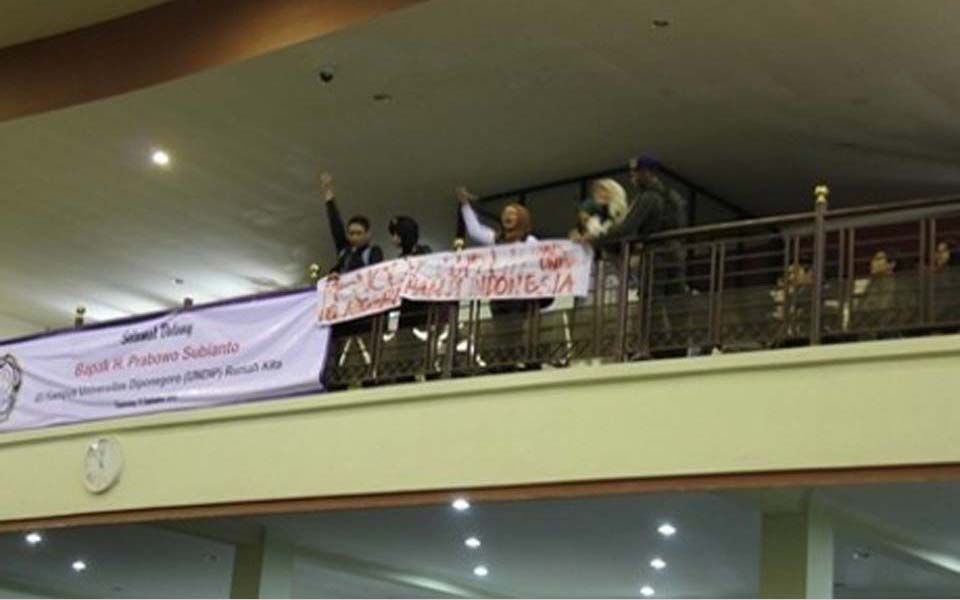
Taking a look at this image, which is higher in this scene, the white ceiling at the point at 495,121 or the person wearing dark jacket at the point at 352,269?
the white ceiling at the point at 495,121

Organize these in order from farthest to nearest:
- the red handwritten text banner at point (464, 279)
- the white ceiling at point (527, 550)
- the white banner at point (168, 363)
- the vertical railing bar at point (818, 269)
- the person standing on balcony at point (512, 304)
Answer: the white banner at point (168, 363), the white ceiling at point (527, 550), the person standing on balcony at point (512, 304), the red handwritten text banner at point (464, 279), the vertical railing bar at point (818, 269)

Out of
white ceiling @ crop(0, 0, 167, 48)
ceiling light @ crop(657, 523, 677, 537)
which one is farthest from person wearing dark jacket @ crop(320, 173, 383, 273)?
white ceiling @ crop(0, 0, 167, 48)

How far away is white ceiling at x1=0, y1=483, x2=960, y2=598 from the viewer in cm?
1000

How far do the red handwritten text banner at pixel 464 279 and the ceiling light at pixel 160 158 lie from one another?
11.7 feet

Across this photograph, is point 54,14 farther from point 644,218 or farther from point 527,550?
point 644,218

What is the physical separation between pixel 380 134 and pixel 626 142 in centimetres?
193

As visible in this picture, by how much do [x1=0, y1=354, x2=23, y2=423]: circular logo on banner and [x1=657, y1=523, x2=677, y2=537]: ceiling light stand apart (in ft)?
16.3

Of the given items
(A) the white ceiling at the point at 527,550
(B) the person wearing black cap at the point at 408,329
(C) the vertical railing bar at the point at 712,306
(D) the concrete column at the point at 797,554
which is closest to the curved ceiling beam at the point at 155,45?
(B) the person wearing black cap at the point at 408,329

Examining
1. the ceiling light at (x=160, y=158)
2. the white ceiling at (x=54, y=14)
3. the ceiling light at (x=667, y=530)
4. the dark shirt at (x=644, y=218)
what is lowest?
the ceiling light at (x=667, y=530)

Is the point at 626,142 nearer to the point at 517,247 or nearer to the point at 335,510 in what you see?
the point at 517,247

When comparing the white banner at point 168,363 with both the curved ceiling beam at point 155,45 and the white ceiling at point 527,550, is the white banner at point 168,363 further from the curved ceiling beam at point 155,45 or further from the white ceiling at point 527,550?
the curved ceiling beam at point 155,45

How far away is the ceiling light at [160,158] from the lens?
13.6m

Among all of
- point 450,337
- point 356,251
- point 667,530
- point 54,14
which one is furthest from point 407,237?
point 54,14

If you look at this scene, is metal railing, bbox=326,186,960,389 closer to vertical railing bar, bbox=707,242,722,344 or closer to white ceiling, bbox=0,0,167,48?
vertical railing bar, bbox=707,242,722,344
